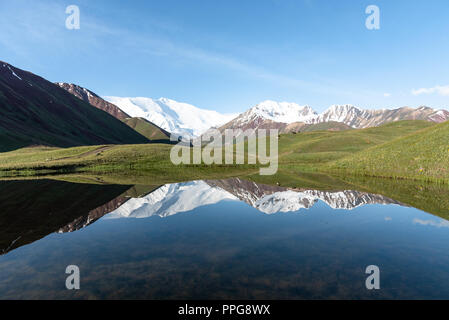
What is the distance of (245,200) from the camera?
31891mm

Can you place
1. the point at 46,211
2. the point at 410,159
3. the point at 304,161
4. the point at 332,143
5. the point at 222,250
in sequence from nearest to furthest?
the point at 222,250
the point at 46,211
the point at 410,159
the point at 304,161
the point at 332,143

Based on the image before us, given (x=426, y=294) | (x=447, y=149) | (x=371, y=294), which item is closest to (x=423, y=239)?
(x=426, y=294)

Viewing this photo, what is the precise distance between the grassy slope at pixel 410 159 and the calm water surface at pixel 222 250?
1067 inches

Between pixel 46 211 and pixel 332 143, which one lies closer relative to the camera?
pixel 46 211

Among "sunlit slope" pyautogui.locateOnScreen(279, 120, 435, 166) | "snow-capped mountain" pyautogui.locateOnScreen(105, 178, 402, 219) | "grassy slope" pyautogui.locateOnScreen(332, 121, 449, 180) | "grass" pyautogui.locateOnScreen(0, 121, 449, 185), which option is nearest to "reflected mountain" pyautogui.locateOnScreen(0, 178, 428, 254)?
"snow-capped mountain" pyautogui.locateOnScreen(105, 178, 402, 219)

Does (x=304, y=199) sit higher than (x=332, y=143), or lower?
lower

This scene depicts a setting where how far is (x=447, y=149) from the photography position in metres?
51.0

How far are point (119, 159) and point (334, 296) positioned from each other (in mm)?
93363

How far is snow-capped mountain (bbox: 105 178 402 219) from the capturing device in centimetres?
Answer: 2589

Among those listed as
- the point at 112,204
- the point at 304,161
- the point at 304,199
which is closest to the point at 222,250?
the point at 112,204

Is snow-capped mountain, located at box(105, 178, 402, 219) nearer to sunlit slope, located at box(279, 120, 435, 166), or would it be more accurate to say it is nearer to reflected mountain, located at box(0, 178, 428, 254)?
reflected mountain, located at box(0, 178, 428, 254)

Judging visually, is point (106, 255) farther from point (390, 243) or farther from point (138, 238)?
point (390, 243)

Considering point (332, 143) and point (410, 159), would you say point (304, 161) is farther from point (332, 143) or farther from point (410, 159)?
point (410, 159)

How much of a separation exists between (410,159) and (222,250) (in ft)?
185
